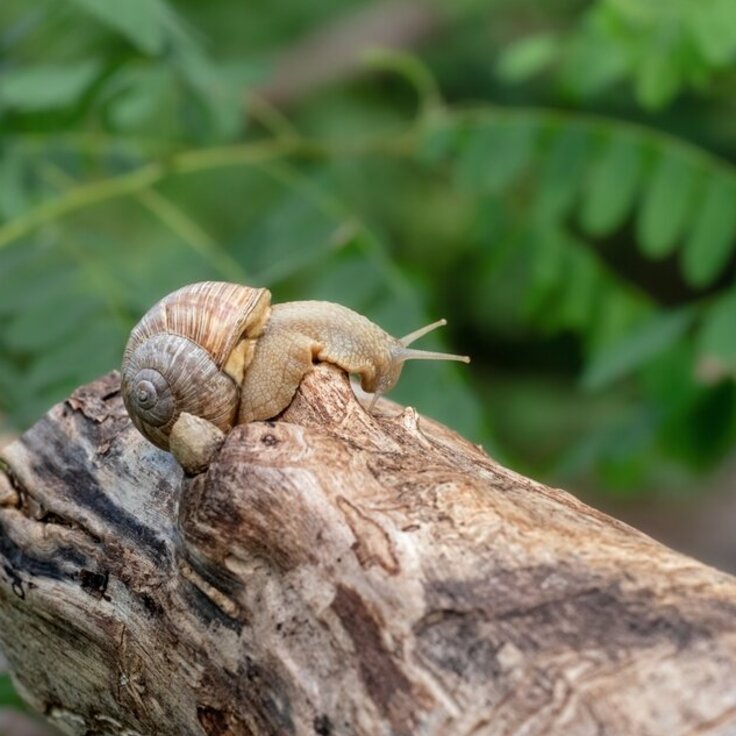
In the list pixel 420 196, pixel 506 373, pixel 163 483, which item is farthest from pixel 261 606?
pixel 506 373

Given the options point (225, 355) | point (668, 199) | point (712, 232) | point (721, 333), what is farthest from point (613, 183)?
point (225, 355)

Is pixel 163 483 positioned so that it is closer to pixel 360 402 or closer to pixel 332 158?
pixel 360 402

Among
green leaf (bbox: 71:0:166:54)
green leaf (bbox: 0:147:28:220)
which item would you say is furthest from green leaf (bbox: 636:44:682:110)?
green leaf (bbox: 0:147:28:220)

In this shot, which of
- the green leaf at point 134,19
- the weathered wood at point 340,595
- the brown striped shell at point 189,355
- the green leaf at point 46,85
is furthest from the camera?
the green leaf at point 46,85

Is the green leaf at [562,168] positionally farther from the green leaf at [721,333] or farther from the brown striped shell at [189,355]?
the brown striped shell at [189,355]

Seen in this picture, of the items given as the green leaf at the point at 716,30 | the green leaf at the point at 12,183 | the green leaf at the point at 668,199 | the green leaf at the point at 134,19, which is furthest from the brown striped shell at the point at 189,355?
the green leaf at the point at 668,199

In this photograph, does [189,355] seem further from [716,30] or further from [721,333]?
[716,30]
